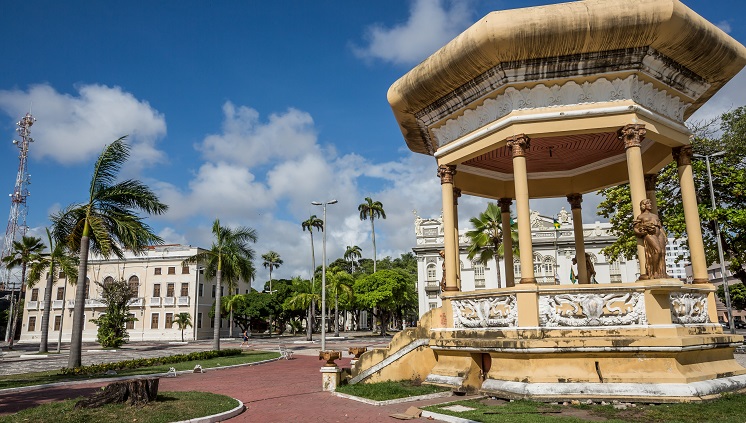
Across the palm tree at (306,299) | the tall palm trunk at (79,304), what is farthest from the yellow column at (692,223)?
the palm tree at (306,299)

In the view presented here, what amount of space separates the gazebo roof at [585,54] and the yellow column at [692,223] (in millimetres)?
1152

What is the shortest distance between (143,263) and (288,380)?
174 ft

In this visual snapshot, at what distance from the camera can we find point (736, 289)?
61.1 metres

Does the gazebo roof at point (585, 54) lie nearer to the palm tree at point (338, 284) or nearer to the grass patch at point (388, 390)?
the grass patch at point (388, 390)

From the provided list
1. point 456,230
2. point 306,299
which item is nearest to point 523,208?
point 456,230

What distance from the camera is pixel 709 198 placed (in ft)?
80.3

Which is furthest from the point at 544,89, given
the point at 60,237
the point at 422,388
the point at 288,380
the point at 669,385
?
the point at 60,237

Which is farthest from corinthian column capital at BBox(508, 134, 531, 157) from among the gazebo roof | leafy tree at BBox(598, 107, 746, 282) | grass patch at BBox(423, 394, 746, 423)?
leafy tree at BBox(598, 107, 746, 282)

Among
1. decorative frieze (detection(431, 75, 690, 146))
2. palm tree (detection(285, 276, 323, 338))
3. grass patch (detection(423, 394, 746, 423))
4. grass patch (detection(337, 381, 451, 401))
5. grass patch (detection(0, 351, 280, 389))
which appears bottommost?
grass patch (detection(0, 351, 280, 389))

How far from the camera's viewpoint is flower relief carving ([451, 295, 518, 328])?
11.0 meters

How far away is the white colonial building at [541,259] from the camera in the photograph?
58.2 m

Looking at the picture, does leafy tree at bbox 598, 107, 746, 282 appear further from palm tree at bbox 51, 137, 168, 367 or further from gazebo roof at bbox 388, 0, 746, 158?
palm tree at bbox 51, 137, 168, 367

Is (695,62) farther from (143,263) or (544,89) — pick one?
(143,263)

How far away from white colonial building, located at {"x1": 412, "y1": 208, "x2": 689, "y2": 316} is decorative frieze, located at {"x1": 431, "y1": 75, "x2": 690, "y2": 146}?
4536 cm
